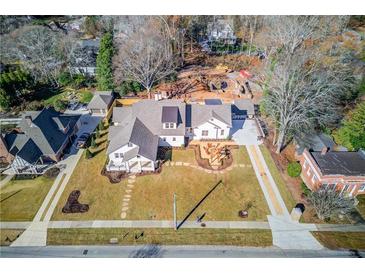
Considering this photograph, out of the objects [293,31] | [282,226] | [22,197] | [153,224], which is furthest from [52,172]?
[293,31]

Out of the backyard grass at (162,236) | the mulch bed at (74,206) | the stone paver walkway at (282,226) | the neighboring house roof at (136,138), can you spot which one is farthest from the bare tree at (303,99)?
the mulch bed at (74,206)

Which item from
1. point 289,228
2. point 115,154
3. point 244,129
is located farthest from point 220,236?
point 244,129

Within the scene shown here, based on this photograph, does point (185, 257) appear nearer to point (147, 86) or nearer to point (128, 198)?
point (128, 198)

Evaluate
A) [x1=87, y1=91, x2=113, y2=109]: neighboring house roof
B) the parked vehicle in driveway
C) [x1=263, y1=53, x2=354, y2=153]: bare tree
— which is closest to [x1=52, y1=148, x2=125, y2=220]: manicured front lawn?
the parked vehicle in driveway

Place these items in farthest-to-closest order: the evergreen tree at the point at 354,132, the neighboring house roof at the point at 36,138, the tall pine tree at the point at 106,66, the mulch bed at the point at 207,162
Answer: the tall pine tree at the point at 106,66 → the mulch bed at the point at 207,162 → the neighboring house roof at the point at 36,138 → the evergreen tree at the point at 354,132

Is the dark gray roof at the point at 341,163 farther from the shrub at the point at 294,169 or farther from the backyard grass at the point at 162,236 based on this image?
the backyard grass at the point at 162,236

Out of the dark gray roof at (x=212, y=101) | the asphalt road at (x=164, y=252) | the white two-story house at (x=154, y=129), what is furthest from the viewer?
the dark gray roof at (x=212, y=101)

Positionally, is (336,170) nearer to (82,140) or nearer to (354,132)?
(354,132)
